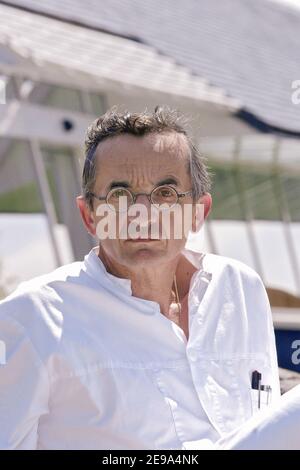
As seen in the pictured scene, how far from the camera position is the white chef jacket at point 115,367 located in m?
2.27

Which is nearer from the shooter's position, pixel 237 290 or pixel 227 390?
pixel 227 390

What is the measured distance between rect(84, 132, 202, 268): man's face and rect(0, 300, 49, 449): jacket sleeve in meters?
0.39

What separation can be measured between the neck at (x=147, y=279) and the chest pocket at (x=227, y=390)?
200 millimetres

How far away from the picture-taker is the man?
2.29 metres

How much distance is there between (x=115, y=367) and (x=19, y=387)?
237mm

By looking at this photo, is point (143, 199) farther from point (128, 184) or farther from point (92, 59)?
point (92, 59)

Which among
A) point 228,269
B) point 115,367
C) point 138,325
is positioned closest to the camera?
point 115,367

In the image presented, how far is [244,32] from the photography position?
1930cm

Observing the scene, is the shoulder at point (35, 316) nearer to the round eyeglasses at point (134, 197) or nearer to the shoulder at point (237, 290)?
the round eyeglasses at point (134, 197)

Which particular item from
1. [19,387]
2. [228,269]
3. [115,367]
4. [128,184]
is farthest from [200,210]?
[19,387]

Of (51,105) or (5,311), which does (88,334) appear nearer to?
(5,311)

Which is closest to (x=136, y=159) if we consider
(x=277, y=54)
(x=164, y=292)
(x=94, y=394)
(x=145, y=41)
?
(x=164, y=292)

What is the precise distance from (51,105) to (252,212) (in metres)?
7.12

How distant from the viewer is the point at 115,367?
237 centimetres
